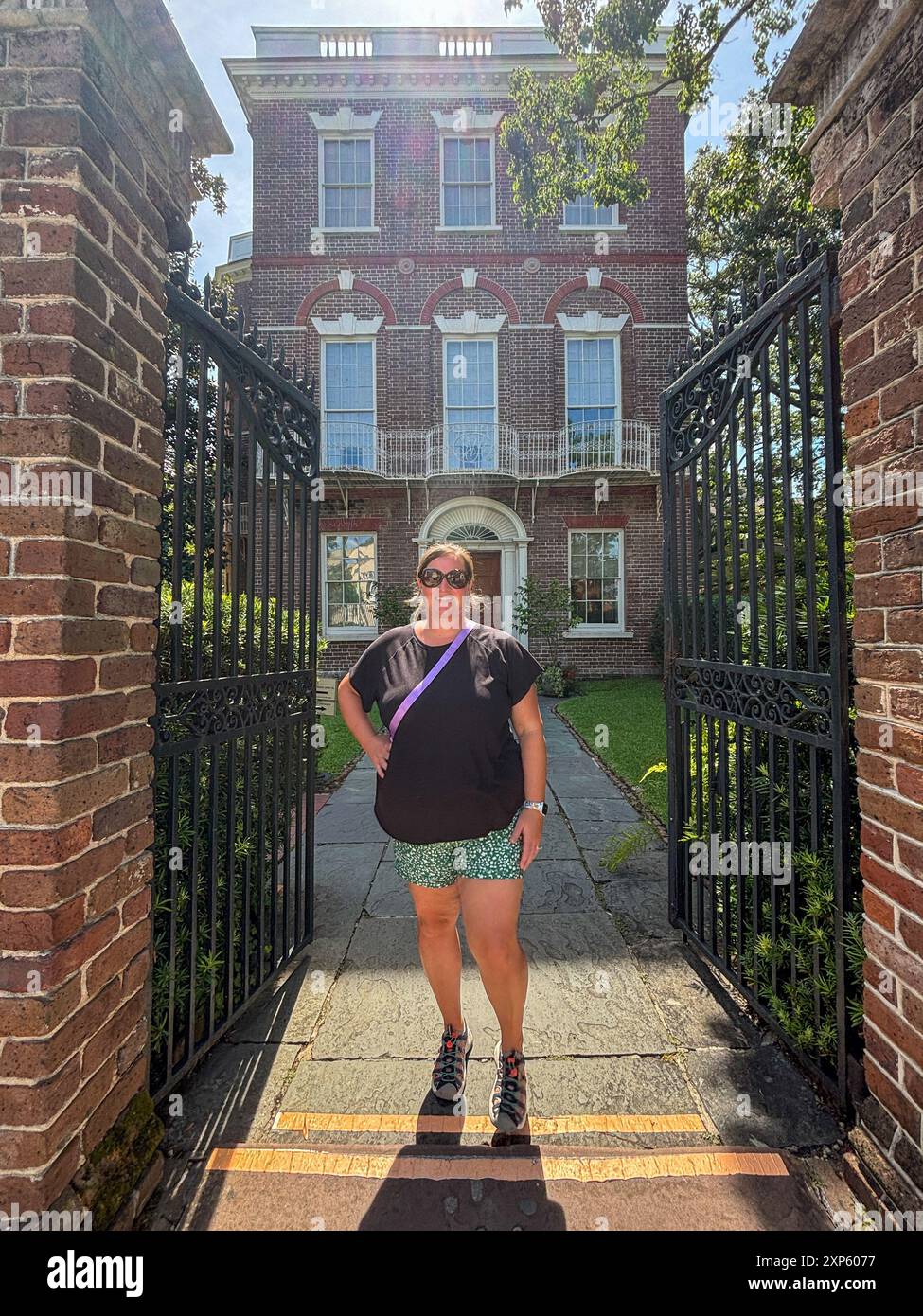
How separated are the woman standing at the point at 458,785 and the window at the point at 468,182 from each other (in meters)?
13.8

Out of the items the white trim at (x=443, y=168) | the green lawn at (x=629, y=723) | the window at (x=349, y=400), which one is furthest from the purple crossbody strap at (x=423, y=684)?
the white trim at (x=443, y=168)

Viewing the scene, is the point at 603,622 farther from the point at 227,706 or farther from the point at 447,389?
the point at 227,706

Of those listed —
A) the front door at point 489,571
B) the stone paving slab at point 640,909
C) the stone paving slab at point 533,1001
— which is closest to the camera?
the stone paving slab at point 533,1001

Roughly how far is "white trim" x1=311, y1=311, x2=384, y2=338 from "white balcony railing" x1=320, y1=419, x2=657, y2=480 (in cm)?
179

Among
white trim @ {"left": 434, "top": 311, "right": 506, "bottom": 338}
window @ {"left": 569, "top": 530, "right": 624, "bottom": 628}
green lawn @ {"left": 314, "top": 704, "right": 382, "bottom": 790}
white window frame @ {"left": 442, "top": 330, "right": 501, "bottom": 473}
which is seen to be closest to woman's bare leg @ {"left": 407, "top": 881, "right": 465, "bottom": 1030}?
green lawn @ {"left": 314, "top": 704, "right": 382, "bottom": 790}

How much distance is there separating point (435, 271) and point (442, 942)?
13.9 metres

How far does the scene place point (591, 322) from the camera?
504 inches

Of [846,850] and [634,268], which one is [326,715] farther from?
[634,268]

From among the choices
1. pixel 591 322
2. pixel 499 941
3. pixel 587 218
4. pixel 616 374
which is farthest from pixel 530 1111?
pixel 587 218

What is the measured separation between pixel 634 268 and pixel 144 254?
13650 mm

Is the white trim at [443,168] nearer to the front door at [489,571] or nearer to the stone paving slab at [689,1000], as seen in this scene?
the front door at [489,571]

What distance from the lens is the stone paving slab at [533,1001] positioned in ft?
7.93

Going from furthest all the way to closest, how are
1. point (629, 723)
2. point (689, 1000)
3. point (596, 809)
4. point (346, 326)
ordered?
1. point (346, 326)
2. point (629, 723)
3. point (596, 809)
4. point (689, 1000)

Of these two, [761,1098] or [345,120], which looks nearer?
[761,1098]
